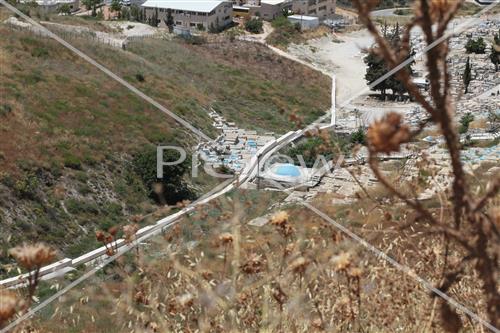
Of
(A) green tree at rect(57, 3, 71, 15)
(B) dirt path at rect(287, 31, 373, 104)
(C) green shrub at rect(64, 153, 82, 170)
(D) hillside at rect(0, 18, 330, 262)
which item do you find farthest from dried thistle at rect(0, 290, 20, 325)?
(A) green tree at rect(57, 3, 71, 15)

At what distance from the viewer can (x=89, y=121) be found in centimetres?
1931

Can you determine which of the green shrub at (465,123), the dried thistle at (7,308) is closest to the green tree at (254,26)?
the green shrub at (465,123)

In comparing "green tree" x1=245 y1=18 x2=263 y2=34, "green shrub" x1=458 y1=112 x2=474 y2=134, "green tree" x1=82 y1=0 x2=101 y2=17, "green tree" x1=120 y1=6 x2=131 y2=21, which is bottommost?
"green shrub" x1=458 y1=112 x2=474 y2=134

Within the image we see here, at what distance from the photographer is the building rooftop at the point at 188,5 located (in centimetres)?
4935

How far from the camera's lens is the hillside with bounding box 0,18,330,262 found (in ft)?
48.0

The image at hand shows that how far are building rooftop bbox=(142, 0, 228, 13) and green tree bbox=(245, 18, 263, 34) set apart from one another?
273 centimetres

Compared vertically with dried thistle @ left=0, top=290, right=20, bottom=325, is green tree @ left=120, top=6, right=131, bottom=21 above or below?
above

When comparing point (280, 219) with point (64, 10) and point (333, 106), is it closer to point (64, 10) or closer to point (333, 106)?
point (333, 106)

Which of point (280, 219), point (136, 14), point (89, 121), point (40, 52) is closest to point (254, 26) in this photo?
point (136, 14)

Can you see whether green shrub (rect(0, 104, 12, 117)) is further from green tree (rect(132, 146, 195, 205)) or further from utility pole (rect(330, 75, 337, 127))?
utility pole (rect(330, 75, 337, 127))

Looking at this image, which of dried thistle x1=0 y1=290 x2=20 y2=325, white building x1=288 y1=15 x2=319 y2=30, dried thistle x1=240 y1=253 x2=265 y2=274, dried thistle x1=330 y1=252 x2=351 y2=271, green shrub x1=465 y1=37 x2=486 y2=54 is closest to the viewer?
dried thistle x1=0 y1=290 x2=20 y2=325

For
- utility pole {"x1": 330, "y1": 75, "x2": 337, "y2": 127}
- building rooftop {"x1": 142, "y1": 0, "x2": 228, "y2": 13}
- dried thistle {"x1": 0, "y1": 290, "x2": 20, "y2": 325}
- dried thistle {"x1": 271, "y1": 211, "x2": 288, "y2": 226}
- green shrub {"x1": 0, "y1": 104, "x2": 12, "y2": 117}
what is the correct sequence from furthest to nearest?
building rooftop {"x1": 142, "y1": 0, "x2": 228, "y2": 13}, utility pole {"x1": 330, "y1": 75, "x2": 337, "y2": 127}, green shrub {"x1": 0, "y1": 104, "x2": 12, "y2": 117}, dried thistle {"x1": 271, "y1": 211, "x2": 288, "y2": 226}, dried thistle {"x1": 0, "y1": 290, "x2": 20, "y2": 325}

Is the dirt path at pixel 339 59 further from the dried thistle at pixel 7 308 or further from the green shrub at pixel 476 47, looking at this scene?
the dried thistle at pixel 7 308

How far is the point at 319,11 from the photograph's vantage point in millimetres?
58562
